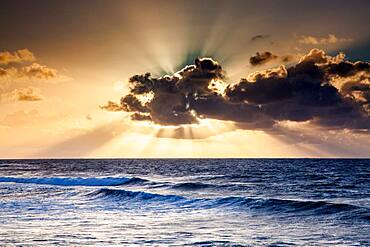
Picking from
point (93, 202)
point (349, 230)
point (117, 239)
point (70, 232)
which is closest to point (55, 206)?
point (93, 202)

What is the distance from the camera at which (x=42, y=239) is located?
880 inches

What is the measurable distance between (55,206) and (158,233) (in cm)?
1672

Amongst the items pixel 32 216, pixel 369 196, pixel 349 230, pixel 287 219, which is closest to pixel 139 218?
pixel 32 216

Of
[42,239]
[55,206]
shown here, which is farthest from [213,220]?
[55,206]

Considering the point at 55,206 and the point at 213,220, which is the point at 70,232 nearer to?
the point at 213,220

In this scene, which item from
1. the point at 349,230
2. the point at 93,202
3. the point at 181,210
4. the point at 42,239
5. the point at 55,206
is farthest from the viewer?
the point at 93,202

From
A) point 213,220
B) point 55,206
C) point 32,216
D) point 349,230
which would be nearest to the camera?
point 349,230

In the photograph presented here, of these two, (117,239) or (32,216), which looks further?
(32,216)

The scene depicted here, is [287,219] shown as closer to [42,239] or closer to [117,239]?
[117,239]

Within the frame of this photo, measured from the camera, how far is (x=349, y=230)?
84.5 feet

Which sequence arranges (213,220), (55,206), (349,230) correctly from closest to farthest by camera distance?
1. (349,230)
2. (213,220)
3. (55,206)

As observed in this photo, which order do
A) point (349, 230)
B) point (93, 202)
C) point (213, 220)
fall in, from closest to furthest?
point (349, 230) < point (213, 220) < point (93, 202)

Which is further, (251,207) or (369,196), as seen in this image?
(369,196)

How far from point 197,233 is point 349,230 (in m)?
8.26
